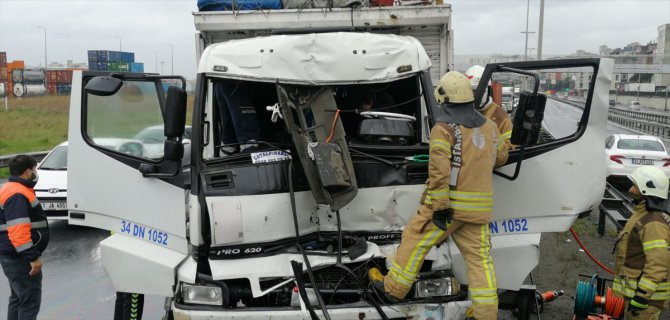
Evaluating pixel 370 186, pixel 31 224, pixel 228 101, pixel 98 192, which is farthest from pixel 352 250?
pixel 31 224

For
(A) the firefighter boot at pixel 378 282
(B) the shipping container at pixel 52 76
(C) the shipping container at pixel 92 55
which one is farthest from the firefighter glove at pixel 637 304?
(B) the shipping container at pixel 52 76

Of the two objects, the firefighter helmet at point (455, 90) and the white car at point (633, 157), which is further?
the white car at point (633, 157)

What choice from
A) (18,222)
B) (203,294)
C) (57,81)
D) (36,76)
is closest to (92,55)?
(57,81)

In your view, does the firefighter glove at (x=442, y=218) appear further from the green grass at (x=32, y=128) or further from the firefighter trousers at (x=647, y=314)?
the green grass at (x=32, y=128)

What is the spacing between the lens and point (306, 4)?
663 cm

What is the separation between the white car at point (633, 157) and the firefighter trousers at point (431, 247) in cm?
1243

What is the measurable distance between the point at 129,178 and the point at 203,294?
117 centimetres

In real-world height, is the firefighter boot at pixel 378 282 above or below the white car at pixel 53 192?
above

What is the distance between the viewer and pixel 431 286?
4219mm

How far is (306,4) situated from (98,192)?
3042mm

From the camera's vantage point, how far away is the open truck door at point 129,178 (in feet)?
14.5

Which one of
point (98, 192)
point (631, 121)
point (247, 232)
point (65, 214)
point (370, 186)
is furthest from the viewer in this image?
point (631, 121)

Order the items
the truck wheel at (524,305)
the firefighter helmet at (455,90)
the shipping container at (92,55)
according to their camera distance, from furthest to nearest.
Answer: the shipping container at (92,55) → the truck wheel at (524,305) → the firefighter helmet at (455,90)

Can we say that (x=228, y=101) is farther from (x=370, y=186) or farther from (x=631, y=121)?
(x=631, y=121)
